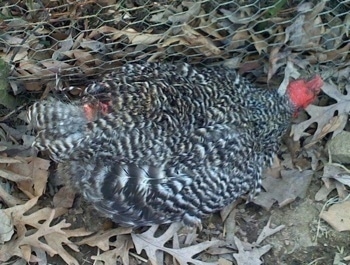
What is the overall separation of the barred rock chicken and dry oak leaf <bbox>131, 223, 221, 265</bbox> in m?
0.11

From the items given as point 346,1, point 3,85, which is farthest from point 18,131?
point 346,1

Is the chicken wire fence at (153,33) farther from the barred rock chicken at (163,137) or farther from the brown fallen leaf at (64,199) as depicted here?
the brown fallen leaf at (64,199)

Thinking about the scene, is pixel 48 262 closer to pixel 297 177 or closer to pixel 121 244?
pixel 121 244

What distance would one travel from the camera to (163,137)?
3096 millimetres

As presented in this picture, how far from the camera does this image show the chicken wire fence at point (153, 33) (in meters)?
3.40

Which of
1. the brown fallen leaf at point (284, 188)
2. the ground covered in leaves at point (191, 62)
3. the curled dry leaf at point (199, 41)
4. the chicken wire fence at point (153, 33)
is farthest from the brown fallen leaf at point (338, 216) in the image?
the curled dry leaf at point (199, 41)

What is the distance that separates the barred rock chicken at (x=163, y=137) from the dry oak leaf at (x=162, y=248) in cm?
11

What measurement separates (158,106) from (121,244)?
27.8 inches

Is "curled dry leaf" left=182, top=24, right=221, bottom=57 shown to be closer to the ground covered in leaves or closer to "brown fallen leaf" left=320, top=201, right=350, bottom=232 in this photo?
the ground covered in leaves

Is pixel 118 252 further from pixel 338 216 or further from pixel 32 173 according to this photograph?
pixel 338 216

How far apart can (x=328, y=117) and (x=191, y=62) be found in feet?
2.40

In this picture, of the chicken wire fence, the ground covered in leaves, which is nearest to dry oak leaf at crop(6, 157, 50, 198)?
the ground covered in leaves

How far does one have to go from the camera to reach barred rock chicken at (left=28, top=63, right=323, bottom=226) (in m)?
3.00

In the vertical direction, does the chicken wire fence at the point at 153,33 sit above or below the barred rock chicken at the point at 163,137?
above
